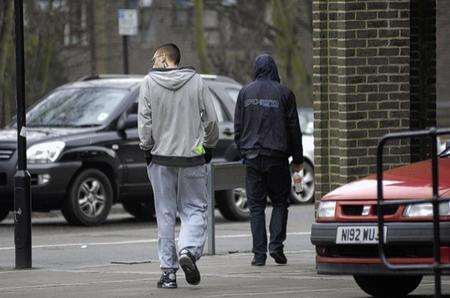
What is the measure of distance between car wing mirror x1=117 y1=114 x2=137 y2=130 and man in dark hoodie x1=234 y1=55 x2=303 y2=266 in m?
6.09

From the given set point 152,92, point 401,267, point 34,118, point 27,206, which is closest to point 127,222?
point 34,118

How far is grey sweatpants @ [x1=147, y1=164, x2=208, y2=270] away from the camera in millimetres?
12133

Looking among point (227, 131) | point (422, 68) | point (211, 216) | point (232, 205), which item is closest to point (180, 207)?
point (422, 68)

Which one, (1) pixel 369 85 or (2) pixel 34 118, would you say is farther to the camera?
(2) pixel 34 118

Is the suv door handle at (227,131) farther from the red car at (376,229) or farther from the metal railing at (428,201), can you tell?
the metal railing at (428,201)

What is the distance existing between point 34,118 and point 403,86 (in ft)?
25.8

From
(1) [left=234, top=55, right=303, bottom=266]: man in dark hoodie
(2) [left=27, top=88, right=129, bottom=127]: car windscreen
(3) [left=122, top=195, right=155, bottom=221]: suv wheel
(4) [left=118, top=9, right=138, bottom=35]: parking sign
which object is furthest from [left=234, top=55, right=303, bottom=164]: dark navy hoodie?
(4) [left=118, top=9, right=138, bottom=35]: parking sign

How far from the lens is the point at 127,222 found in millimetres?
21344

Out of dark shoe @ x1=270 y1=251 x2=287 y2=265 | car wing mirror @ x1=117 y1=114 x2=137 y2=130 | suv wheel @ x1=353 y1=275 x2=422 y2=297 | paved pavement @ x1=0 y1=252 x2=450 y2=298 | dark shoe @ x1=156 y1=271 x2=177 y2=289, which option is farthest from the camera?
car wing mirror @ x1=117 y1=114 x2=137 y2=130

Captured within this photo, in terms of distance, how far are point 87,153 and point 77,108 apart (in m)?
0.95

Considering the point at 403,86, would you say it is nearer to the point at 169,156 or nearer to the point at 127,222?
the point at 169,156

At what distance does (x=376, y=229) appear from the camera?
10.7m

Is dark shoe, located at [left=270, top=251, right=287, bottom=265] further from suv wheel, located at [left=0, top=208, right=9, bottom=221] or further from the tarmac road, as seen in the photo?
suv wheel, located at [left=0, top=208, right=9, bottom=221]

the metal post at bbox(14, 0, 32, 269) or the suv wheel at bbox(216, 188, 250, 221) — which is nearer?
the metal post at bbox(14, 0, 32, 269)
